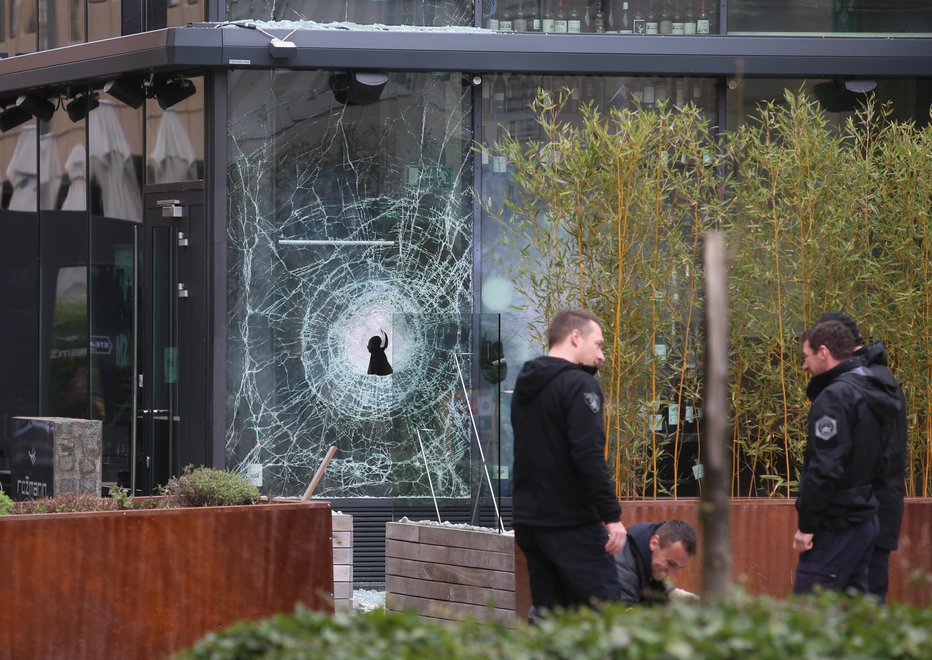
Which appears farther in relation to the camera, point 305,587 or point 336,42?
point 336,42

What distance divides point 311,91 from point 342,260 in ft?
3.87

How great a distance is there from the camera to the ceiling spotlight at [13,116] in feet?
38.2

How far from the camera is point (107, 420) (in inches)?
430

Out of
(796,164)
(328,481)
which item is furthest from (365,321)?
(796,164)

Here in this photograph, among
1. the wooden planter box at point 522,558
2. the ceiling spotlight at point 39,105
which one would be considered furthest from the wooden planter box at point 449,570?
the ceiling spotlight at point 39,105

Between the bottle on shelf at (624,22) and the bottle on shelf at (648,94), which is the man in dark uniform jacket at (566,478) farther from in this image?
the bottle on shelf at (624,22)

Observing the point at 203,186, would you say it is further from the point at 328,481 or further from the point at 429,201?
the point at 328,481

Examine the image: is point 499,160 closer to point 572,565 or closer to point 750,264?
point 750,264

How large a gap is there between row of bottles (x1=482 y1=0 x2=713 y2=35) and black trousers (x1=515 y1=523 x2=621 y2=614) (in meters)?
5.41

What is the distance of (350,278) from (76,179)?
2.66 meters

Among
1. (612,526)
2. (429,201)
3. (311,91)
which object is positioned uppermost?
(311,91)

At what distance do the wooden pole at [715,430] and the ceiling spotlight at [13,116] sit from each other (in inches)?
362

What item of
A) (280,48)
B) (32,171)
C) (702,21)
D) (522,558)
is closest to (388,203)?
(280,48)

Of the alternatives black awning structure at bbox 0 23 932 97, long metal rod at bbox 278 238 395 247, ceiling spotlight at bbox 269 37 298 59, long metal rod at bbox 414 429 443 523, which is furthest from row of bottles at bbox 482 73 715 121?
long metal rod at bbox 414 429 443 523
